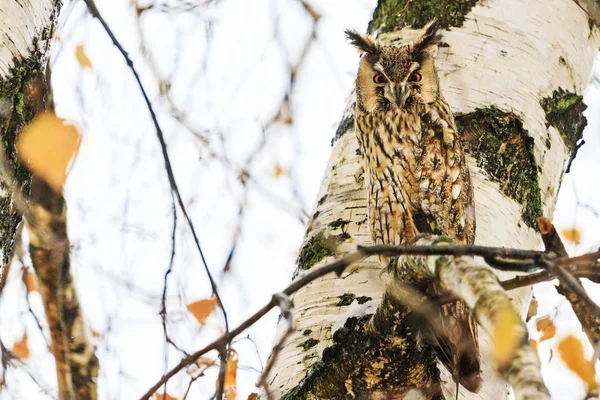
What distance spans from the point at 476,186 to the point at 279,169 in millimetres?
946

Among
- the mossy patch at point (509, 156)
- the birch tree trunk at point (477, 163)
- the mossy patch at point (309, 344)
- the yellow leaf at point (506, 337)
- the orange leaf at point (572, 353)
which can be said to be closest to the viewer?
the yellow leaf at point (506, 337)

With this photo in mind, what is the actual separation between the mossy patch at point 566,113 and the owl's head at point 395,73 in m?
0.33

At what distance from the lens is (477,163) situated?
6.29ft

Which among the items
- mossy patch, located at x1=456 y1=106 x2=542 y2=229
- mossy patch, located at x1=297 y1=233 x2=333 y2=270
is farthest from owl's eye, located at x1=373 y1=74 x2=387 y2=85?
mossy patch, located at x1=297 y1=233 x2=333 y2=270

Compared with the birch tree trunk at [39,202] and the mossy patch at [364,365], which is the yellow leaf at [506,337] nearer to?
the mossy patch at [364,365]

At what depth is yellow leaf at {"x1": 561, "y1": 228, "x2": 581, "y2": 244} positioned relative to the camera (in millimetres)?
2170

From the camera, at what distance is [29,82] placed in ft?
4.73

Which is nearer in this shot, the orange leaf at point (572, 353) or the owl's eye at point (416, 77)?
the orange leaf at point (572, 353)

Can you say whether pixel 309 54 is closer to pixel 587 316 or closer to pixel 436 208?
pixel 436 208

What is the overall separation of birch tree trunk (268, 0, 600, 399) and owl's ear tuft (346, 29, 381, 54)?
0.32 ft

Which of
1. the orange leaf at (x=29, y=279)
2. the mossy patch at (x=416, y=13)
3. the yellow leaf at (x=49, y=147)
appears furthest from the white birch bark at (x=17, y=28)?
the mossy patch at (x=416, y=13)

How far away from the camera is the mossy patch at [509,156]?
1.86 meters

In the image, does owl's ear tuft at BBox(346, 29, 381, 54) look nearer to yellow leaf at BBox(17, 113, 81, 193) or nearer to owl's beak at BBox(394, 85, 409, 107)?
owl's beak at BBox(394, 85, 409, 107)

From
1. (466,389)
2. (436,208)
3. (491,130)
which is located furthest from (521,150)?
(466,389)
